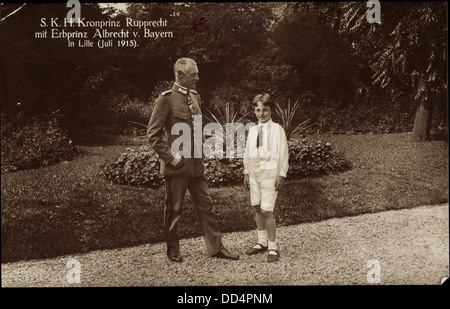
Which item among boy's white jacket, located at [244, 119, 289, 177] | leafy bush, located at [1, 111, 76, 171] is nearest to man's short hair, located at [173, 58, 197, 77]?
boy's white jacket, located at [244, 119, 289, 177]

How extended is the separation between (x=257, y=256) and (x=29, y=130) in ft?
10.5

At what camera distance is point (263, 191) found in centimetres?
516

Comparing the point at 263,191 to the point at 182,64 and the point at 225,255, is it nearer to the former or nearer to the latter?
the point at 225,255

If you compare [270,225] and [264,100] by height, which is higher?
[264,100]

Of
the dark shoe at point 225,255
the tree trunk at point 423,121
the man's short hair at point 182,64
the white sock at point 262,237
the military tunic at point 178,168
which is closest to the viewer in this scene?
the military tunic at point 178,168

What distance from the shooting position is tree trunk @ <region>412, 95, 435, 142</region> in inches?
234

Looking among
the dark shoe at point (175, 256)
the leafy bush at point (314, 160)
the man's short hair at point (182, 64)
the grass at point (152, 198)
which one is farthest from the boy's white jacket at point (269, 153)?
the dark shoe at point (175, 256)

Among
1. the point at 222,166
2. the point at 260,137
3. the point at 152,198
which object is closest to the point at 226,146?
the point at 222,166

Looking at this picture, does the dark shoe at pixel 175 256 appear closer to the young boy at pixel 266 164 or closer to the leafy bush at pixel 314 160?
the young boy at pixel 266 164

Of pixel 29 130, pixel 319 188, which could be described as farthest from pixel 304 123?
pixel 29 130

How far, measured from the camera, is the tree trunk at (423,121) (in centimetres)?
595

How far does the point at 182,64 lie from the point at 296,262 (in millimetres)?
2523

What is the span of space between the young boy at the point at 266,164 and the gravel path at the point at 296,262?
26 cm
